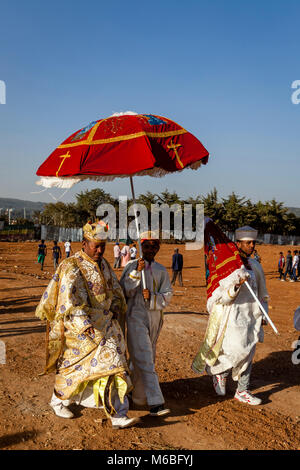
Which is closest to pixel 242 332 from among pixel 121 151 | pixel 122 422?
pixel 122 422

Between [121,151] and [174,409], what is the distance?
9.67 feet

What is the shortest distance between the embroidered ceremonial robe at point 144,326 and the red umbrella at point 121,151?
3.97ft

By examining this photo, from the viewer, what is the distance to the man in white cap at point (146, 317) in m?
4.88

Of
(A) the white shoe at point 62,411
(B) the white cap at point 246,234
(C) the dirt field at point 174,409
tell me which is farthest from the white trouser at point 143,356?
(B) the white cap at point 246,234

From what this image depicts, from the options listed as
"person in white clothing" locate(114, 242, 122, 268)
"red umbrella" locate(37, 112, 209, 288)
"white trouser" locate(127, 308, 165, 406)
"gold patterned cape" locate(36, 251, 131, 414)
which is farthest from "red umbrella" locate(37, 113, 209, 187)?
"person in white clothing" locate(114, 242, 122, 268)

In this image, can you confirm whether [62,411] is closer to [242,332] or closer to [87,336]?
[87,336]

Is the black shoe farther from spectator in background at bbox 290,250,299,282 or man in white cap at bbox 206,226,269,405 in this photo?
spectator in background at bbox 290,250,299,282

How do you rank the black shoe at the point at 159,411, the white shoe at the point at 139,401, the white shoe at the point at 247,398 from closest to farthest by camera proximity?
the black shoe at the point at 159,411
the white shoe at the point at 139,401
the white shoe at the point at 247,398

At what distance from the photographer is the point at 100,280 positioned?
15.4 ft

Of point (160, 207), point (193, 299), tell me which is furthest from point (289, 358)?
point (160, 207)

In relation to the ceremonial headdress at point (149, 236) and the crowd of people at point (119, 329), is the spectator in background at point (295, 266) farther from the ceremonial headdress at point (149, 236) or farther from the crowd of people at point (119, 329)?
the ceremonial headdress at point (149, 236)

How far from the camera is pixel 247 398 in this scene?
213 inches

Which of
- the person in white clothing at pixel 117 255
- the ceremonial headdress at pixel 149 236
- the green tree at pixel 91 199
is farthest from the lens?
the green tree at pixel 91 199

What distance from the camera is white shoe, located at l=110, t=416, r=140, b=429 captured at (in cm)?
435
